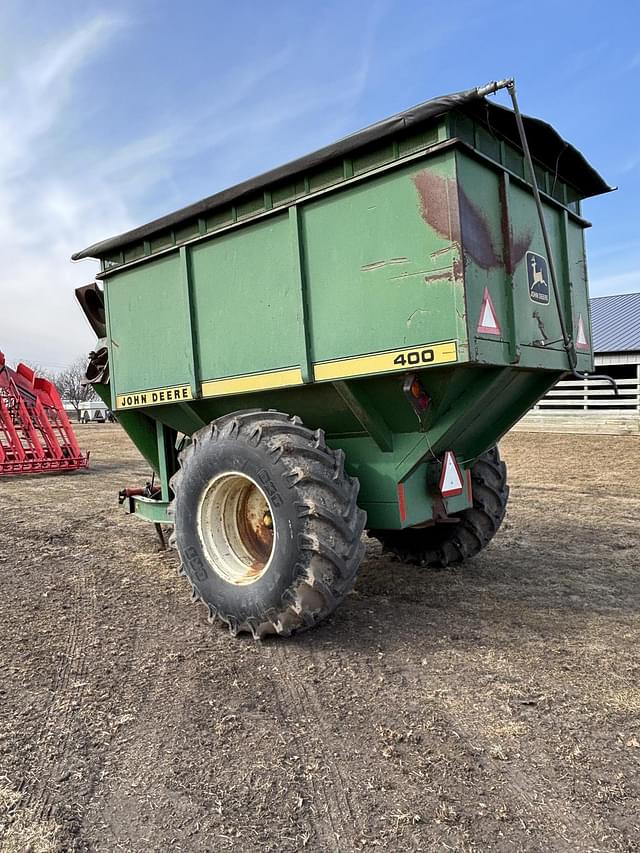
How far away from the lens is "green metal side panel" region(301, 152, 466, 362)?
318 cm

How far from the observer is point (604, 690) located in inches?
117

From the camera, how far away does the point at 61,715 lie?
282 centimetres

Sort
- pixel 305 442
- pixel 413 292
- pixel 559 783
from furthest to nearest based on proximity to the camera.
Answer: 1. pixel 305 442
2. pixel 413 292
3. pixel 559 783

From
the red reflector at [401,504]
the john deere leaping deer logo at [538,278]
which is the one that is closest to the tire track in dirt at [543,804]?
the red reflector at [401,504]

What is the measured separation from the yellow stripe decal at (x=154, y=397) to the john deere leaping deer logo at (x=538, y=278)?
2.40 metres

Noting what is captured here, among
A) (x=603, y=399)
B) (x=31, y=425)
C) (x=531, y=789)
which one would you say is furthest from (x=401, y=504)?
(x=603, y=399)

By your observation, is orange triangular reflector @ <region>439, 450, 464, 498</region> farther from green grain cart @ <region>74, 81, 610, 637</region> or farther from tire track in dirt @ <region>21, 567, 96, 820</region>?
tire track in dirt @ <region>21, 567, 96, 820</region>

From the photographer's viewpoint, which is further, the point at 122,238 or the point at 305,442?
the point at 122,238

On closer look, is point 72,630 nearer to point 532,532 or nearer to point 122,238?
point 122,238

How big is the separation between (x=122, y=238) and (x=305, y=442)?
251 cm

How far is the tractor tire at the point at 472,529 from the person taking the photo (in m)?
4.86

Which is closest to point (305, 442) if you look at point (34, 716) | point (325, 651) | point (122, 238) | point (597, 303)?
point (325, 651)

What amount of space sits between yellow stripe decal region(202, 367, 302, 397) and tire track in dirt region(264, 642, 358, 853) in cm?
155

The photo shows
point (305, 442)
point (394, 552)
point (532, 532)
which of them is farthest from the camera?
point (532, 532)
